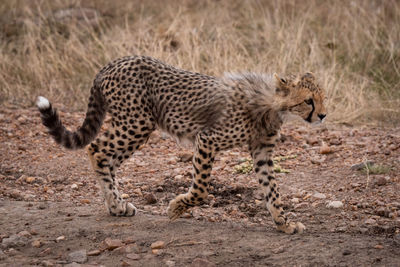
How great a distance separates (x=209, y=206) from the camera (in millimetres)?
4414

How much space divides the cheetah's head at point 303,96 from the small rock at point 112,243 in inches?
52.7

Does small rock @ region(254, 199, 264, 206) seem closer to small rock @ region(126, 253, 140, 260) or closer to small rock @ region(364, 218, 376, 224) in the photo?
small rock @ region(364, 218, 376, 224)

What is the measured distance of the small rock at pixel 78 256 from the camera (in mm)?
3367

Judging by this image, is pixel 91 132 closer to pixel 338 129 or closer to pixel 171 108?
pixel 171 108

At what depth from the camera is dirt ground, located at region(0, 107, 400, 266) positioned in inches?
133

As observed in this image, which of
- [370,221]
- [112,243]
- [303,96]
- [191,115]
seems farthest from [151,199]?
[370,221]

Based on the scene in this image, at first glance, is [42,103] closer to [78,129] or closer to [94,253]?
[78,129]

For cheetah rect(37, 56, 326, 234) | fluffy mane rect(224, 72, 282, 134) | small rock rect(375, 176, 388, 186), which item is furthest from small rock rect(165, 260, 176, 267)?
small rock rect(375, 176, 388, 186)

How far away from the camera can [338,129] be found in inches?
242

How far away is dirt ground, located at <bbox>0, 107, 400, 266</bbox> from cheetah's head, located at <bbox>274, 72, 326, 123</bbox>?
2.49 feet

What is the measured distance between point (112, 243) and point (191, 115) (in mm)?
1111

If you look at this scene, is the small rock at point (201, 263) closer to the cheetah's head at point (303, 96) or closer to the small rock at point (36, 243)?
the small rock at point (36, 243)

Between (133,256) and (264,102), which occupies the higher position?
(264,102)

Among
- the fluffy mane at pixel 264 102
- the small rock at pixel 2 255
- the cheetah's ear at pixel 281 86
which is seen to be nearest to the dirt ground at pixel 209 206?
the small rock at pixel 2 255
